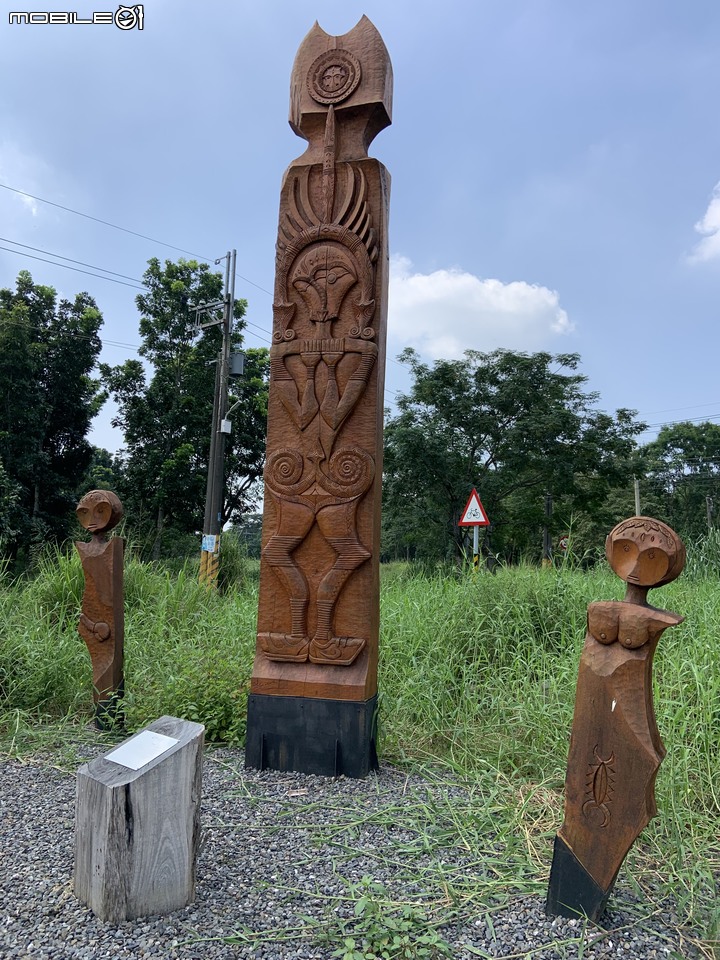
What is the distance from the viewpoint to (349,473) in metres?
3.03

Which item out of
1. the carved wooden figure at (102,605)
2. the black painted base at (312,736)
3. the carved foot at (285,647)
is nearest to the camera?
the black painted base at (312,736)

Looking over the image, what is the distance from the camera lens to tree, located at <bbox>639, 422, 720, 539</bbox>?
1980 cm

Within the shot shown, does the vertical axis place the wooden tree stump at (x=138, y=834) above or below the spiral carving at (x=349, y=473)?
below

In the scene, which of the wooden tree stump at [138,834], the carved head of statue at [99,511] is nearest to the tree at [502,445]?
the carved head of statue at [99,511]

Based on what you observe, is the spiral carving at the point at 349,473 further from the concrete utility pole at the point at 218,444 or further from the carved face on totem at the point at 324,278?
the concrete utility pole at the point at 218,444

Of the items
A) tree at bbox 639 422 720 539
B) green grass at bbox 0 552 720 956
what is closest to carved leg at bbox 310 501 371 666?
green grass at bbox 0 552 720 956

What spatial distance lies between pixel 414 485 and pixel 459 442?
1.30 metres

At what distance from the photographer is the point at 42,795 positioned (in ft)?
8.72

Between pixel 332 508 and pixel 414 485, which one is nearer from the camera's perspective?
pixel 332 508

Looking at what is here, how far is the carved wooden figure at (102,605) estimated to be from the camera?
353 cm

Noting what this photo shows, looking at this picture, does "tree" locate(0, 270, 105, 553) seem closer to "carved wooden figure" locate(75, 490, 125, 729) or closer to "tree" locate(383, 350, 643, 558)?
"tree" locate(383, 350, 643, 558)

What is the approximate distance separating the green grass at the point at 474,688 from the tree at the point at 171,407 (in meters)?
8.35

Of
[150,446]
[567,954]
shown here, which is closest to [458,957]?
[567,954]

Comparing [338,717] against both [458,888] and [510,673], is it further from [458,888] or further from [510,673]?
[510,673]
